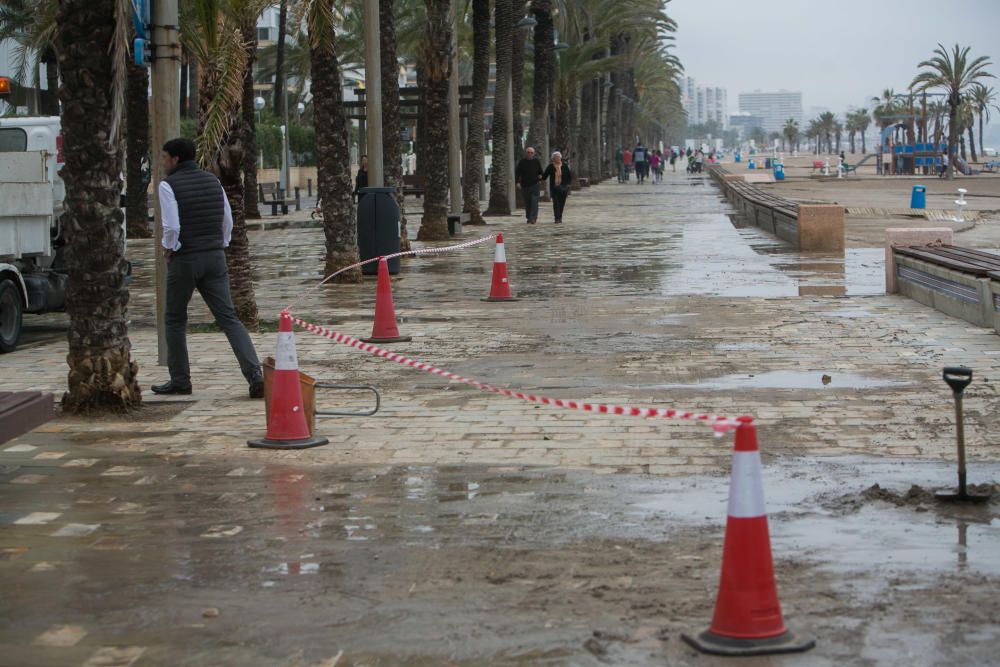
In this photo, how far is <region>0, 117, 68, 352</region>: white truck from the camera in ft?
46.6

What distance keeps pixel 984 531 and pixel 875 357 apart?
18.0ft

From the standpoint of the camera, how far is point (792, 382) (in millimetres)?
10750

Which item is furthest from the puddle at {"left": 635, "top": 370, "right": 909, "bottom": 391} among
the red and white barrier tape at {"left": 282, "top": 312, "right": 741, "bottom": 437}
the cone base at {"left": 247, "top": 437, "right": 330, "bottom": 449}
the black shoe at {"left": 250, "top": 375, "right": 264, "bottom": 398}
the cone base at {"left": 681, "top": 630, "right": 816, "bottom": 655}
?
the cone base at {"left": 681, "top": 630, "right": 816, "bottom": 655}

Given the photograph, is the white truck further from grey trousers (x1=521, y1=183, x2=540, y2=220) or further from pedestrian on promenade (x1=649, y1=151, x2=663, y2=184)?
pedestrian on promenade (x1=649, y1=151, x2=663, y2=184)

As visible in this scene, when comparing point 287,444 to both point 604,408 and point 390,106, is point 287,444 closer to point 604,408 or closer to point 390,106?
point 604,408

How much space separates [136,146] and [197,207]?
2321 centimetres

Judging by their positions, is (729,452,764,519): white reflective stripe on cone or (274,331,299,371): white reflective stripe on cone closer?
(729,452,764,519): white reflective stripe on cone

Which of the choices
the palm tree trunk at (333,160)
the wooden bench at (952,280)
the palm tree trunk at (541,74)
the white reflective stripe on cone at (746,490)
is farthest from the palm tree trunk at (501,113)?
the white reflective stripe on cone at (746,490)

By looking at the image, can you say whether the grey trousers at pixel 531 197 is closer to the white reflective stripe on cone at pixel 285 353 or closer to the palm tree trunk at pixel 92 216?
the palm tree trunk at pixel 92 216

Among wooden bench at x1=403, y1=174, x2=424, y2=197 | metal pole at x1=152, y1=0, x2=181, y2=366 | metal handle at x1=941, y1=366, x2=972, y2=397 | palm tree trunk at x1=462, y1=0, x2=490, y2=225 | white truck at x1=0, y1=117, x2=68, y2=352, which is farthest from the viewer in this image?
wooden bench at x1=403, y1=174, x2=424, y2=197

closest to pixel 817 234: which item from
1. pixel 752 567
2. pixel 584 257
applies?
pixel 584 257

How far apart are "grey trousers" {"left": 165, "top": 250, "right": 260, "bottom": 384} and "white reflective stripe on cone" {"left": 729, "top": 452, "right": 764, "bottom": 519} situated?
588cm

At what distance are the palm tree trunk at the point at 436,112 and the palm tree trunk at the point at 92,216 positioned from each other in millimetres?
18128

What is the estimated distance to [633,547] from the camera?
20.7 ft
